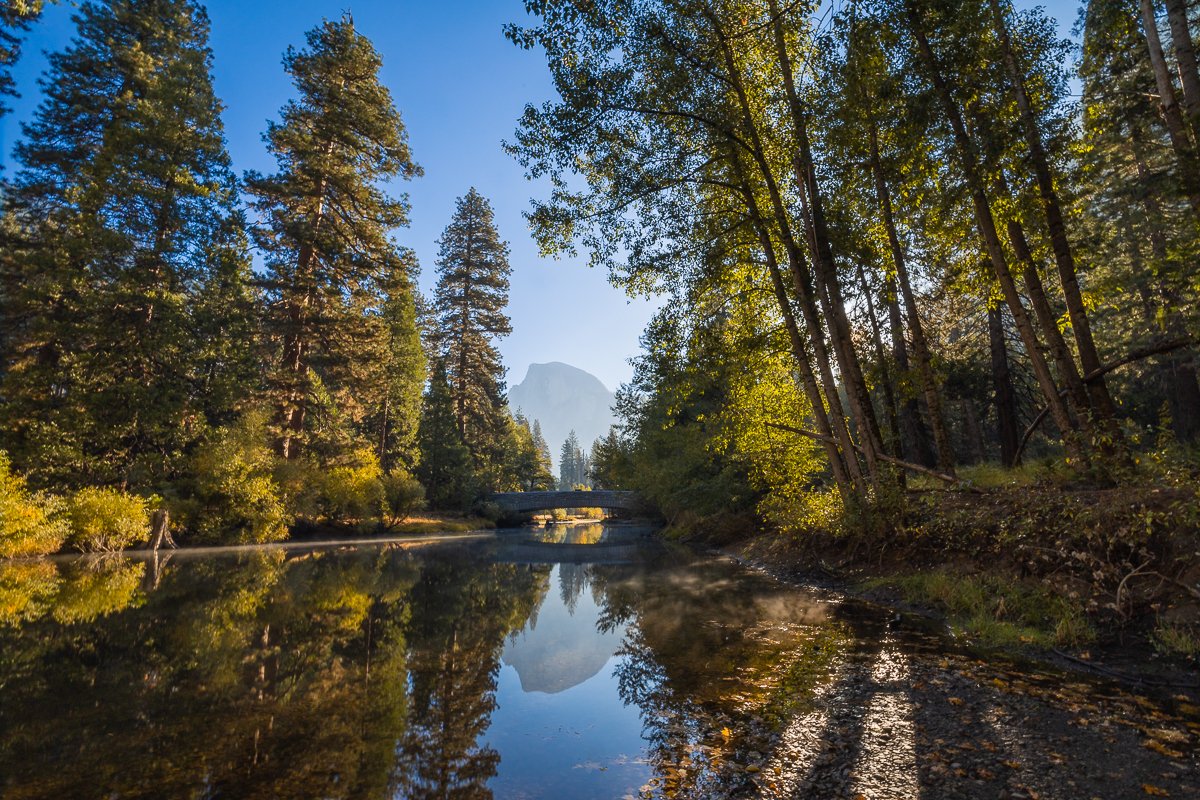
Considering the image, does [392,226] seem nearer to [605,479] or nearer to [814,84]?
[814,84]

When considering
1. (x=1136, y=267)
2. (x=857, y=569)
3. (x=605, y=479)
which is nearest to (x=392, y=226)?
(x=857, y=569)

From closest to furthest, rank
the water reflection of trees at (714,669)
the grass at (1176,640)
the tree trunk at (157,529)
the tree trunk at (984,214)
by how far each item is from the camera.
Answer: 1. the water reflection of trees at (714,669)
2. the grass at (1176,640)
3. the tree trunk at (984,214)
4. the tree trunk at (157,529)

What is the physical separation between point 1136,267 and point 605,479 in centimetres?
4895

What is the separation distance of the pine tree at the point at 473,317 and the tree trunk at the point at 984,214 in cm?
4162

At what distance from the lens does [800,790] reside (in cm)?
313

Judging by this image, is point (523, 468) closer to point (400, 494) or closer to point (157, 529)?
point (400, 494)

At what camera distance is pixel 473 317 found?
4869 cm

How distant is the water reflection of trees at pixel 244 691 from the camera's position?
10.9 feet

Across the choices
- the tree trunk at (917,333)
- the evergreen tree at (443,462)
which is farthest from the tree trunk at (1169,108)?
the evergreen tree at (443,462)

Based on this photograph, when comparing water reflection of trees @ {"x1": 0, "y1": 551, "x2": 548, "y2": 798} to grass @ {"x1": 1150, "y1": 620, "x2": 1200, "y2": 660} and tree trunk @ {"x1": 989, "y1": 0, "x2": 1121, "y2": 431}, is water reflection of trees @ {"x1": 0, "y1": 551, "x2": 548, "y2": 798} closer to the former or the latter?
grass @ {"x1": 1150, "y1": 620, "x2": 1200, "y2": 660}

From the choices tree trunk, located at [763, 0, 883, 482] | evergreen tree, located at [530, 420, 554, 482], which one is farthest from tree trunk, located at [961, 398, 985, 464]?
evergreen tree, located at [530, 420, 554, 482]

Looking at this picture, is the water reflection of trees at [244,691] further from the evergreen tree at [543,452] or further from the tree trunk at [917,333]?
the evergreen tree at [543,452]

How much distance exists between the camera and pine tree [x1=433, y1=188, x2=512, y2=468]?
48.1 meters

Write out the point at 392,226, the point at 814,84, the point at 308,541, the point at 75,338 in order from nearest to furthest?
1. the point at 814,84
2. the point at 75,338
3. the point at 308,541
4. the point at 392,226
